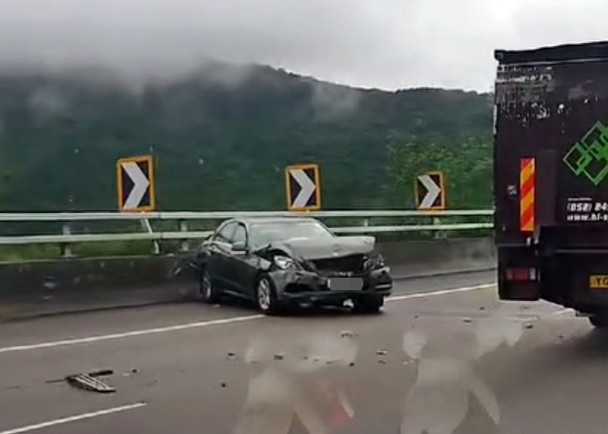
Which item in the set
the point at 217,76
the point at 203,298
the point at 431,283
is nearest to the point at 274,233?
→ the point at 203,298

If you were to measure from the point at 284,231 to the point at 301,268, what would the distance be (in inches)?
52.7

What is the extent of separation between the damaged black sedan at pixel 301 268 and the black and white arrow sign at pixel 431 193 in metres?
8.70

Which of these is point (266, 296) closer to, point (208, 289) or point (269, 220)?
point (269, 220)

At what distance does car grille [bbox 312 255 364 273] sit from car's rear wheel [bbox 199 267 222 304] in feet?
7.59

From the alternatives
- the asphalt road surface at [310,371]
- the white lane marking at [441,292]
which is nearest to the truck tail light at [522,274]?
the asphalt road surface at [310,371]

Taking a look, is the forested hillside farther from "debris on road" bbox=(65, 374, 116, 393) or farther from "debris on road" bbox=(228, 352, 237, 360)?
"debris on road" bbox=(65, 374, 116, 393)

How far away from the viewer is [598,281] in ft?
41.8

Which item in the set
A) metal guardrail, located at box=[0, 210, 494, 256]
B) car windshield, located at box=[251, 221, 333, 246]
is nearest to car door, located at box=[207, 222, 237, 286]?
car windshield, located at box=[251, 221, 333, 246]

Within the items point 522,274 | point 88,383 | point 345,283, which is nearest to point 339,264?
point 345,283

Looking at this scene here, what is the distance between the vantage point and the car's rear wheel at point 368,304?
673 inches

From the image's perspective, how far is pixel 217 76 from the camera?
130 feet

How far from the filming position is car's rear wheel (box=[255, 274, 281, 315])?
1689 cm

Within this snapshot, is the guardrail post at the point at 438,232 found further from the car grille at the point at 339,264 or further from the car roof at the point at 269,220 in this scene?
the car grille at the point at 339,264

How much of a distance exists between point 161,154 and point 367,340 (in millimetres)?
19599
